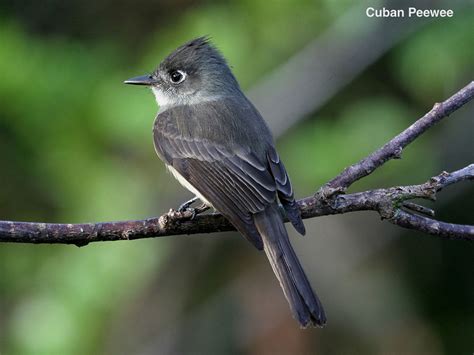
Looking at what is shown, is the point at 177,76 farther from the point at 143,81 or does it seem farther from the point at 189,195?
the point at 189,195

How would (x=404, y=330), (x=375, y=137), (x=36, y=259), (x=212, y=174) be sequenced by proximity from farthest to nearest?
(x=404, y=330)
(x=36, y=259)
(x=375, y=137)
(x=212, y=174)

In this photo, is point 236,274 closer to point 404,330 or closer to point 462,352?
point 404,330

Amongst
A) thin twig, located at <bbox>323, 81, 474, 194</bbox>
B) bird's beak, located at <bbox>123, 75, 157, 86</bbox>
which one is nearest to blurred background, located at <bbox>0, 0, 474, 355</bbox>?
bird's beak, located at <bbox>123, 75, 157, 86</bbox>

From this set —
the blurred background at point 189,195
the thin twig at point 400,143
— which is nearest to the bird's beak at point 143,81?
the blurred background at point 189,195

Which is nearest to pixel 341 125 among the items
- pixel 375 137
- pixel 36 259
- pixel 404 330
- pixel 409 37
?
pixel 375 137

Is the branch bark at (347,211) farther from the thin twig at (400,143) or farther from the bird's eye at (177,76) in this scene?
the bird's eye at (177,76)

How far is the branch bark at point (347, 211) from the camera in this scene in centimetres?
370

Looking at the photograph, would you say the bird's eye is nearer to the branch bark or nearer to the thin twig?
the branch bark

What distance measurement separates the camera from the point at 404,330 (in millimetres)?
6988

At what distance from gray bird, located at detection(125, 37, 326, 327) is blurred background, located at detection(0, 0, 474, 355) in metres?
0.47

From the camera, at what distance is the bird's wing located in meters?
4.46

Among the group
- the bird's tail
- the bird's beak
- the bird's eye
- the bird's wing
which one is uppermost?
the bird's beak

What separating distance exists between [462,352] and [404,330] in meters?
0.51

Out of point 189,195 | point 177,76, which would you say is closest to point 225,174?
point 177,76
